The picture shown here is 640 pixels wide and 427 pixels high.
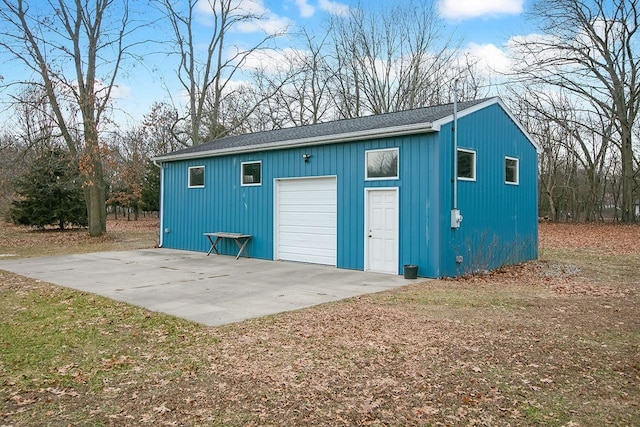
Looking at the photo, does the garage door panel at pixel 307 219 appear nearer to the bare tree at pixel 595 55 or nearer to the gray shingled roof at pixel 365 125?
the gray shingled roof at pixel 365 125

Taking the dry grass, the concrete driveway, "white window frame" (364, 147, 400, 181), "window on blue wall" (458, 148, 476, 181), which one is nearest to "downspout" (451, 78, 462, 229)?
"window on blue wall" (458, 148, 476, 181)

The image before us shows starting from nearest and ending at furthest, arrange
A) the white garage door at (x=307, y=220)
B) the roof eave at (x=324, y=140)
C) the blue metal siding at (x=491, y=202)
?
the roof eave at (x=324, y=140) < the blue metal siding at (x=491, y=202) < the white garage door at (x=307, y=220)

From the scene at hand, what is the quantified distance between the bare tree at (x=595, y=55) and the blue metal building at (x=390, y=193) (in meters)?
15.8

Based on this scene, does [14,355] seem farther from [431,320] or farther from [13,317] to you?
[431,320]

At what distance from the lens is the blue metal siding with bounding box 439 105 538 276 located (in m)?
9.52

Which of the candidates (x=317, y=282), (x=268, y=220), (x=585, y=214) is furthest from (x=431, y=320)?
(x=585, y=214)

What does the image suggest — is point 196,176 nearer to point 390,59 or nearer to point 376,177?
point 376,177

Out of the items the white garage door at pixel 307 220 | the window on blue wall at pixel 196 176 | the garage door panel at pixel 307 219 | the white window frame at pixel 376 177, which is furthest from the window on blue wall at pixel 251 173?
the white window frame at pixel 376 177

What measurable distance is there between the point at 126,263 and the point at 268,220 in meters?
3.52

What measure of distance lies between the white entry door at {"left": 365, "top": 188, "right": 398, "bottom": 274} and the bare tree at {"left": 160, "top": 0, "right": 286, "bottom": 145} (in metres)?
18.3

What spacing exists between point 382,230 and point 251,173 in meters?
4.41

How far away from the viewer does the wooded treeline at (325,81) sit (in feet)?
63.7

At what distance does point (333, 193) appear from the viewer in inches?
429

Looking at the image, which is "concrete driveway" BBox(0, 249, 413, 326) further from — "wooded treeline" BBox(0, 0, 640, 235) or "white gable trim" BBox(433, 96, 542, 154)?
"wooded treeline" BBox(0, 0, 640, 235)
